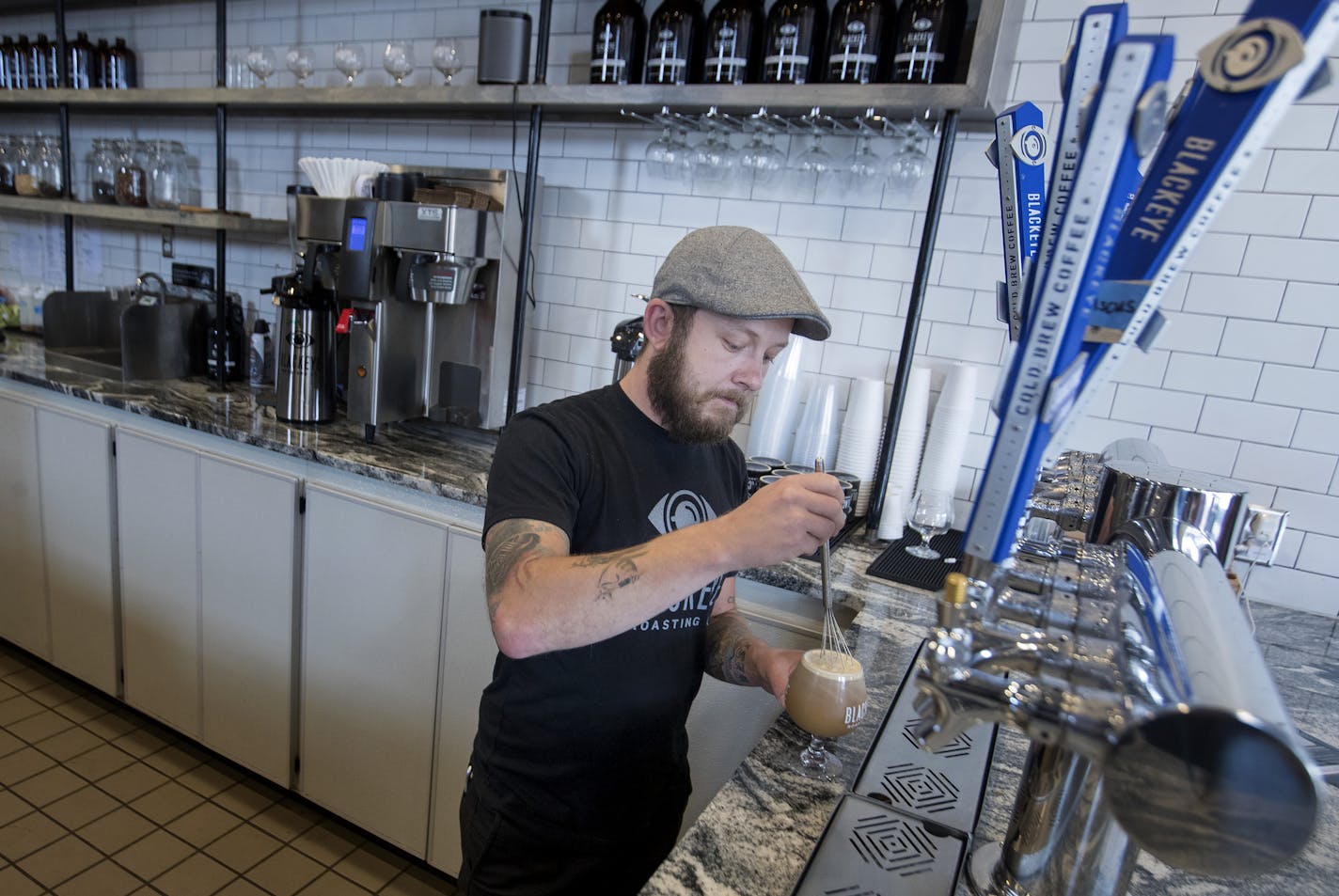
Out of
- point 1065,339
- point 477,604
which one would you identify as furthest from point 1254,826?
point 477,604

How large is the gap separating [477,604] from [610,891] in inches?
35.6

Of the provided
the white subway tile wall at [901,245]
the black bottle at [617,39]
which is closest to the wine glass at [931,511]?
the white subway tile wall at [901,245]

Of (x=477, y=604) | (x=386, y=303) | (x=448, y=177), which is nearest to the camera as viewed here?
(x=477, y=604)

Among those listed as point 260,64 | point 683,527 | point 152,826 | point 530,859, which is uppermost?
point 260,64

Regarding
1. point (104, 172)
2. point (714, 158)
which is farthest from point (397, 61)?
point (104, 172)

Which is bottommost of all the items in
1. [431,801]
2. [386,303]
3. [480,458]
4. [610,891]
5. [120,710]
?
[120,710]

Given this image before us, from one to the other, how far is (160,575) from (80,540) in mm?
429

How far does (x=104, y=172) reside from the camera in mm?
3426

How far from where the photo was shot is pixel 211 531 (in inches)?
96.8

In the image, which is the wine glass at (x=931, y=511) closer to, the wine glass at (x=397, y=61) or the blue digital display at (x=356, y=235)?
the blue digital display at (x=356, y=235)

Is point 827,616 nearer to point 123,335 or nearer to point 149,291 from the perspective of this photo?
point 123,335

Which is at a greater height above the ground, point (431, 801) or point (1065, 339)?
point (1065, 339)

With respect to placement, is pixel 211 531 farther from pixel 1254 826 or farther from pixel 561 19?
pixel 1254 826

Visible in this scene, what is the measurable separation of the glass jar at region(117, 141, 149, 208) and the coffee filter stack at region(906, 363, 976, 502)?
342 centimetres
